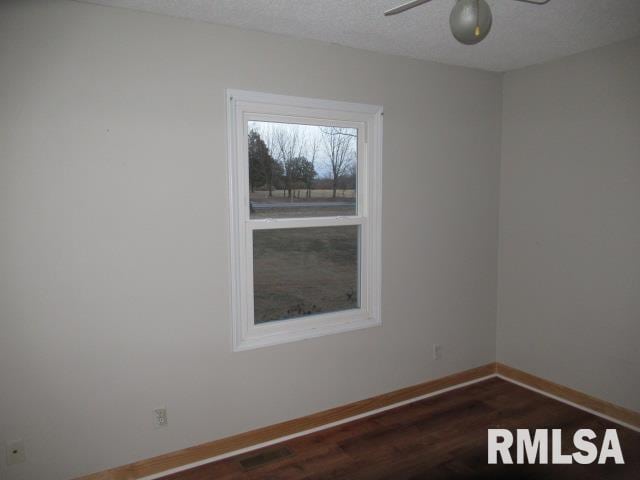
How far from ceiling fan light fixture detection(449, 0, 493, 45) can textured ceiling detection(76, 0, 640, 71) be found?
3.06 ft

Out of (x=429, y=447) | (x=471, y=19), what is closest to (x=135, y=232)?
(x=471, y=19)

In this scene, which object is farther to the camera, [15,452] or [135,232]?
[135,232]

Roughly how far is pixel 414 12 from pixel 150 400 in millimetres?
2477

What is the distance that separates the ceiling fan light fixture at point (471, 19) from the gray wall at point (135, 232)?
1.52m

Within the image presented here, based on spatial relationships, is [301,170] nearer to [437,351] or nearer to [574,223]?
[437,351]

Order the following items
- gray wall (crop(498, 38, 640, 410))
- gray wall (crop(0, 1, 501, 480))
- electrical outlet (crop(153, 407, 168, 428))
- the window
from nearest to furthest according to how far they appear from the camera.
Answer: gray wall (crop(0, 1, 501, 480))
electrical outlet (crop(153, 407, 168, 428))
the window
gray wall (crop(498, 38, 640, 410))

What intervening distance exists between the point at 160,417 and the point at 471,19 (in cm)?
241

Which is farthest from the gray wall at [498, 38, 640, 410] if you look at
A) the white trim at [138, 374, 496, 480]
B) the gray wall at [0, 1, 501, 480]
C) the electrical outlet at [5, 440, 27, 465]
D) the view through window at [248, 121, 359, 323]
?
the electrical outlet at [5, 440, 27, 465]

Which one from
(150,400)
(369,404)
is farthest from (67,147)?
(369,404)

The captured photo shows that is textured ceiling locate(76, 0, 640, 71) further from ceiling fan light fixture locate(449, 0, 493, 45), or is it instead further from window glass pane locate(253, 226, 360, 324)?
window glass pane locate(253, 226, 360, 324)

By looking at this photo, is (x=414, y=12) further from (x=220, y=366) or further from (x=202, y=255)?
(x=220, y=366)

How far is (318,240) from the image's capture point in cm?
308

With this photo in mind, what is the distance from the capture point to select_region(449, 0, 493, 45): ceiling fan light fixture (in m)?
1.40

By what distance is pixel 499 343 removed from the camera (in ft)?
12.9
